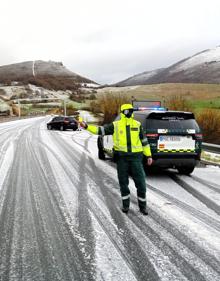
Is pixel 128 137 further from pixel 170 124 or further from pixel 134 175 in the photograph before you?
pixel 170 124

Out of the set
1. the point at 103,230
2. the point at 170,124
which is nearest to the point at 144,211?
the point at 103,230

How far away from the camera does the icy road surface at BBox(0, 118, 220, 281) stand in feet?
13.5

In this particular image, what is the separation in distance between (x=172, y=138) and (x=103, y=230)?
185 inches

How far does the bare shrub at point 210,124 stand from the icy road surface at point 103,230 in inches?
428

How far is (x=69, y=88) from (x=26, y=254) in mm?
193909

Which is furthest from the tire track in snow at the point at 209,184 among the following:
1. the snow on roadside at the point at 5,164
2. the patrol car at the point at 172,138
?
the snow on roadside at the point at 5,164

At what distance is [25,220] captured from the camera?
583 cm

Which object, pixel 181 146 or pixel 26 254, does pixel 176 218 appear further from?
pixel 181 146

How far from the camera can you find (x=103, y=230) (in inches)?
212

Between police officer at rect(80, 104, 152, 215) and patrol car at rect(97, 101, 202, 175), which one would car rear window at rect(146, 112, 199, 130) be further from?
police officer at rect(80, 104, 152, 215)

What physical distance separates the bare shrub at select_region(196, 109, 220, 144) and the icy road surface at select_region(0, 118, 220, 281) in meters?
10.9

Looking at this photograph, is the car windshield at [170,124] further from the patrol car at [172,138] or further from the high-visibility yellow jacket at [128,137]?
the high-visibility yellow jacket at [128,137]

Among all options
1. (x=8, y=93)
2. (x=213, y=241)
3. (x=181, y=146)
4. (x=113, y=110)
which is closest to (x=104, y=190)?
(x=181, y=146)

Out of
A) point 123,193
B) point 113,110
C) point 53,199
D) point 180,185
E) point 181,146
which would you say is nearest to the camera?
point 123,193
